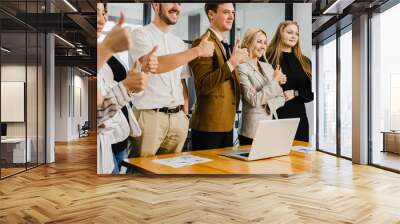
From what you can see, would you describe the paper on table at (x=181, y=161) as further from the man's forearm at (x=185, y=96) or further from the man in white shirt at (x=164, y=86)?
the man's forearm at (x=185, y=96)

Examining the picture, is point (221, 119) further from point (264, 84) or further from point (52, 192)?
point (52, 192)

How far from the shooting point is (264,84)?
5.57 m

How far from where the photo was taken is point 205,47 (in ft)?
17.9

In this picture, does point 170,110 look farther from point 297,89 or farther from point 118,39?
point 297,89

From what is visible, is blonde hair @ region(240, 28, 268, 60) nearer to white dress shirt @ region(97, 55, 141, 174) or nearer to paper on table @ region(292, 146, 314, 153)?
paper on table @ region(292, 146, 314, 153)

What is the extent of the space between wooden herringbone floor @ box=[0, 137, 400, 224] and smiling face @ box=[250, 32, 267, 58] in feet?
6.13

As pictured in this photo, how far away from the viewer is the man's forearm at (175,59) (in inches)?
211

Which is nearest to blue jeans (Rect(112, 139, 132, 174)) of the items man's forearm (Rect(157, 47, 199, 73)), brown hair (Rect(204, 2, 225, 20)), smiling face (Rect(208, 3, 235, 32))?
man's forearm (Rect(157, 47, 199, 73))

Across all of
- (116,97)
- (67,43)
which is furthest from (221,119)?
(67,43)

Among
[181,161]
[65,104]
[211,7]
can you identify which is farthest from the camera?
[65,104]

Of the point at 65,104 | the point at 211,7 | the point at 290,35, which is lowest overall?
the point at 65,104

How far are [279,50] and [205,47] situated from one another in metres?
1.13

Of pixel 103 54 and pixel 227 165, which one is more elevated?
pixel 103 54

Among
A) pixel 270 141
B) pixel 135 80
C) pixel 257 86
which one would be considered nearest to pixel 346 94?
pixel 257 86
